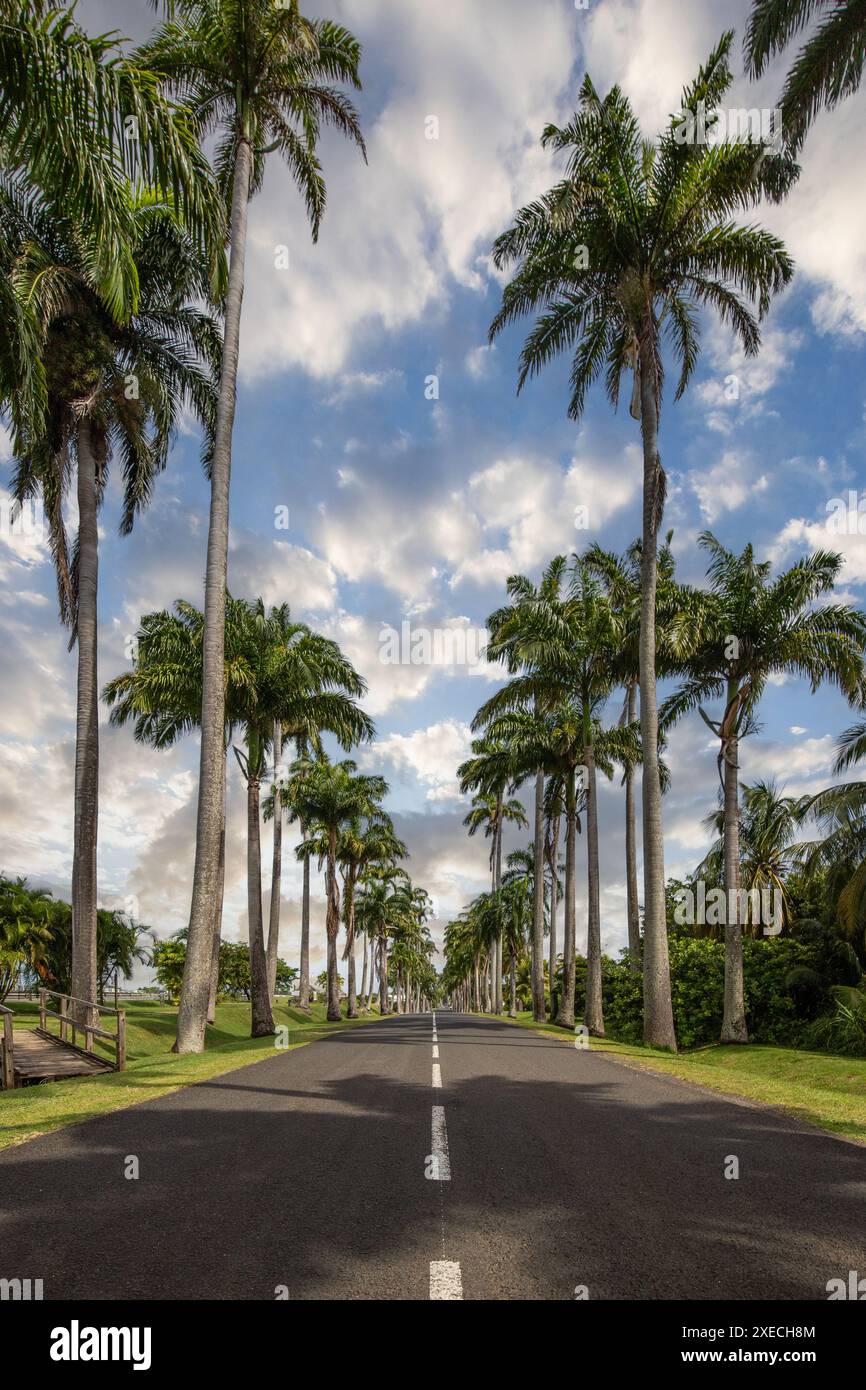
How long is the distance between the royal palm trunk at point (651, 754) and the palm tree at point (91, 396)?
39.1 ft

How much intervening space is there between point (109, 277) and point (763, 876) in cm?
3883

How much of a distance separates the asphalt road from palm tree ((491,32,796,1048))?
11.2 metres

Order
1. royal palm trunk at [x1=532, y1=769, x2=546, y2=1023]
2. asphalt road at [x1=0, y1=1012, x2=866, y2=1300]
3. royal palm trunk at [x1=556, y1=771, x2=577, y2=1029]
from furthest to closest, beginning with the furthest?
royal palm trunk at [x1=532, y1=769, x2=546, y2=1023] → royal palm trunk at [x1=556, y1=771, x2=577, y2=1029] → asphalt road at [x1=0, y1=1012, x2=866, y2=1300]

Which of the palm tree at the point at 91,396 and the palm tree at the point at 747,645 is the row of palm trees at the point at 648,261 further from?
the palm tree at the point at 91,396

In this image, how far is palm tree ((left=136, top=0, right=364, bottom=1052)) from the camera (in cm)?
1677

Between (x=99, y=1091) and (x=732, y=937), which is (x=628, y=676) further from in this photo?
(x=99, y=1091)

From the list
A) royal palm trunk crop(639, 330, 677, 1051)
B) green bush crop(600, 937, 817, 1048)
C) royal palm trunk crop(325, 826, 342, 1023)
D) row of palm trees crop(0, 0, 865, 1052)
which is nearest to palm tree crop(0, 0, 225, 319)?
row of palm trees crop(0, 0, 865, 1052)

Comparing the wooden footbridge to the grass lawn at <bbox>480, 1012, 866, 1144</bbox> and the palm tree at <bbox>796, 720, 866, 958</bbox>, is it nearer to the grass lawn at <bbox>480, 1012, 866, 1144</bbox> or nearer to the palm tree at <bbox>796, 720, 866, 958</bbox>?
the grass lawn at <bbox>480, 1012, 866, 1144</bbox>

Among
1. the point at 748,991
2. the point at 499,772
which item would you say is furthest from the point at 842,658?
the point at 499,772

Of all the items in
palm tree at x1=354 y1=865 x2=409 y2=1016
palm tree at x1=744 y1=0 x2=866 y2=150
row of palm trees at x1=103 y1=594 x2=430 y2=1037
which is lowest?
palm tree at x1=354 y1=865 x2=409 y2=1016

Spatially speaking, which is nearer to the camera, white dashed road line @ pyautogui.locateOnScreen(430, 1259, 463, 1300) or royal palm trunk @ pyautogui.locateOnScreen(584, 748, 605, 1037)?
white dashed road line @ pyautogui.locateOnScreen(430, 1259, 463, 1300)

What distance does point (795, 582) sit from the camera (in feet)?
70.2

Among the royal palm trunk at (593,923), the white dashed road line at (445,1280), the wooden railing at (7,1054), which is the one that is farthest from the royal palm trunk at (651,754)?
the white dashed road line at (445,1280)
